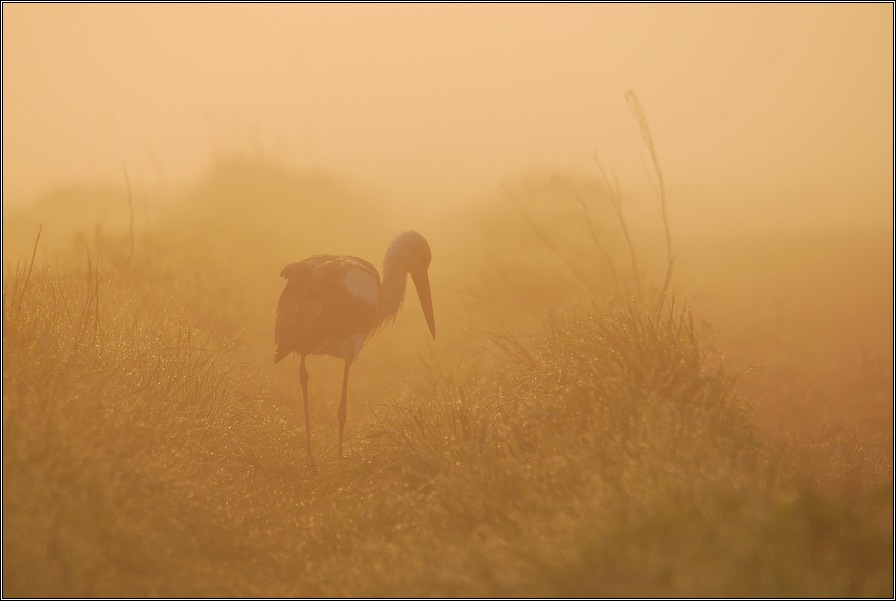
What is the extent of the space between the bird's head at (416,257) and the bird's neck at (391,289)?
7cm

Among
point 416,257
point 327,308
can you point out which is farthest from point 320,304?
point 416,257

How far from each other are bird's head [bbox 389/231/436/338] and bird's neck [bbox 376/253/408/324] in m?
0.07

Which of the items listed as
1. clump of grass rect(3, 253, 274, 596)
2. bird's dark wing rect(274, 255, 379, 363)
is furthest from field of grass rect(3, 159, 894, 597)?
bird's dark wing rect(274, 255, 379, 363)

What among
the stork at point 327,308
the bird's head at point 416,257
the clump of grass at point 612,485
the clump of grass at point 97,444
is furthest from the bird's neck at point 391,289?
the clump of grass at point 97,444

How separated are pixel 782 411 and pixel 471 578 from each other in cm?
590

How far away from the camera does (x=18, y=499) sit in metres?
3.64

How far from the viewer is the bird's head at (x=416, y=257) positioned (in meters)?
8.08

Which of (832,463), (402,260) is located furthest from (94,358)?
(832,463)

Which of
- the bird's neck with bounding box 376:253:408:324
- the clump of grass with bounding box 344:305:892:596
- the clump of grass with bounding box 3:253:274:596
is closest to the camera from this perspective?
the clump of grass with bounding box 344:305:892:596

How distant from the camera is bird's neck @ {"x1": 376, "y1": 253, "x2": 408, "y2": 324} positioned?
25.7ft

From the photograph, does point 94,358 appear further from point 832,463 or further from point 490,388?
point 832,463

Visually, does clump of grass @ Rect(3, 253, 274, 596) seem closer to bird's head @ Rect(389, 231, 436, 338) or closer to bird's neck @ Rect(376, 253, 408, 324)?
→ bird's neck @ Rect(376, 253, 408, 324)

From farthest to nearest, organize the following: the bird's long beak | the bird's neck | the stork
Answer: the bird's long beak < the bird's neck < the stork

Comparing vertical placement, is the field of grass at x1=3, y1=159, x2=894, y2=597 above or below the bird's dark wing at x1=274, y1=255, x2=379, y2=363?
below
